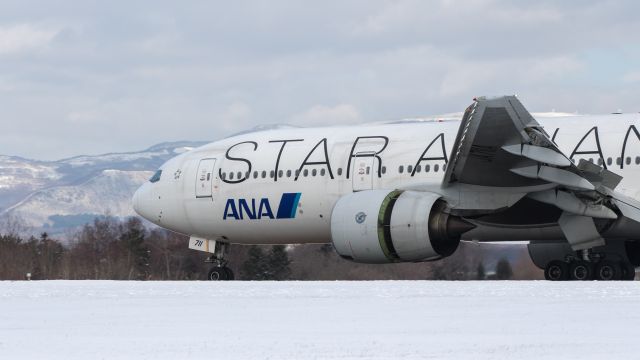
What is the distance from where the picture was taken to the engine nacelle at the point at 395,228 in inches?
921

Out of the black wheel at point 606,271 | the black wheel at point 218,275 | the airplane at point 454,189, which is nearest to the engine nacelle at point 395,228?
the airplane at point 454,189

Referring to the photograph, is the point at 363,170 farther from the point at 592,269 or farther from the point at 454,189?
the point at 592,269

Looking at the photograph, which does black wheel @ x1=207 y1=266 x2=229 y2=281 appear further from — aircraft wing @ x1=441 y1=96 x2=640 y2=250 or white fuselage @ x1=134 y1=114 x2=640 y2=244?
aircraft wing @ x1=441 y1=96 x2=640 y2=250

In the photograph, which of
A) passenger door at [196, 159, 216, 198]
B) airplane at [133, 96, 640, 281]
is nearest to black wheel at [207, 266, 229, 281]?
airplane at [133, 96, 640, 281]

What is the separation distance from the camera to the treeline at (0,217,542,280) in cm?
4053

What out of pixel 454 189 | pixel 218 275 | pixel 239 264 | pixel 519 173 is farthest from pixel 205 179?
pixel 239 264

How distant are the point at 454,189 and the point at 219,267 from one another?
267 inches

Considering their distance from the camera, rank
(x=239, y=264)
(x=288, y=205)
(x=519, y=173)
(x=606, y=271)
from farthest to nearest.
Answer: (x=239, y=264), (x=288, y=205), (x=606, y=271), (x=519, y=173)

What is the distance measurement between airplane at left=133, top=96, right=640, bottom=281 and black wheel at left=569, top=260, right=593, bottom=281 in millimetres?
22

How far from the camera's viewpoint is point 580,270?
917 inches

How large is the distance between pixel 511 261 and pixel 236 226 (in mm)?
15158
